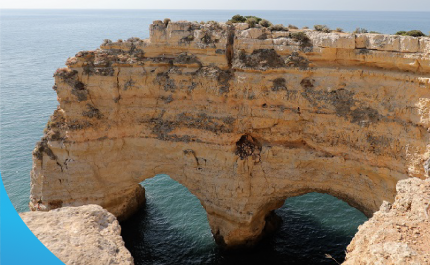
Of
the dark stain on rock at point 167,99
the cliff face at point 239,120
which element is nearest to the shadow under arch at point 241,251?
the cliff face at point 239,120

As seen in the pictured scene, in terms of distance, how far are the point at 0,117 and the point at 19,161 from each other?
13164 mm

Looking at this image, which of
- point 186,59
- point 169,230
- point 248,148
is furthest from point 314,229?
point 186,59

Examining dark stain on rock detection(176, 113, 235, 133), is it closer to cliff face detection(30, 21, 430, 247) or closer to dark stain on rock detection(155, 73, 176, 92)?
cliff face detection(30, 21, 430, 247)

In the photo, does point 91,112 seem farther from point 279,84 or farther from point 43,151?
point 279,84

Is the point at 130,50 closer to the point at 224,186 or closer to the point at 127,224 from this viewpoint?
the point at 224,186

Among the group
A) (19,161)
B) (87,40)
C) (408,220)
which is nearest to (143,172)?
(19,161)

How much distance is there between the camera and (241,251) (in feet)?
83.2

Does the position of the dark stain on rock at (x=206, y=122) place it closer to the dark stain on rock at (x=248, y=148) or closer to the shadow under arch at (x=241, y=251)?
the dark stain on rock at (x=248, y=148)

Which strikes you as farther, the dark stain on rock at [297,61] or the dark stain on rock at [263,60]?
the dark stain on rock at [263,60]

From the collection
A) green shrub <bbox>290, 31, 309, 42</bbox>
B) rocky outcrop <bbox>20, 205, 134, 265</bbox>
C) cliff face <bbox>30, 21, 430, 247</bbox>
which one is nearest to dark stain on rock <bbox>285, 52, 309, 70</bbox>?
cliff face <bbox>30, 21, 430, 247</bbox>

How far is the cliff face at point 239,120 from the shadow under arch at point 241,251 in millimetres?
1440

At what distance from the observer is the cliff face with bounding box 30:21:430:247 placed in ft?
66.0

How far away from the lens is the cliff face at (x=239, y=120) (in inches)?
792

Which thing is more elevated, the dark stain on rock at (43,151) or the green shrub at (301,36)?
the green shrub at (301,36)
